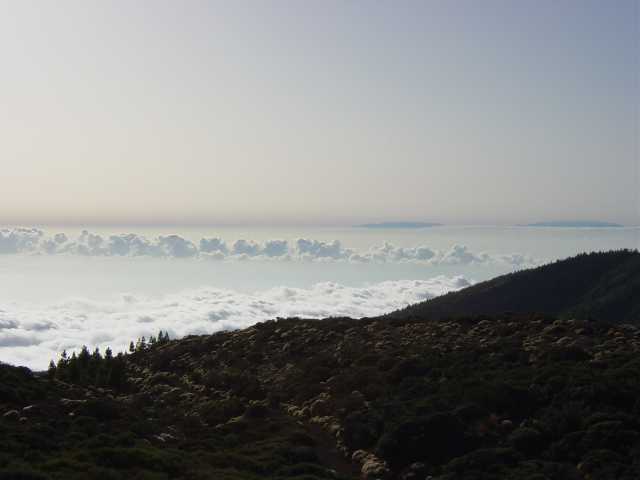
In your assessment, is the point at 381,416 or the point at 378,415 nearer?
the point at 381,416

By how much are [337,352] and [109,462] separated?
30111mm

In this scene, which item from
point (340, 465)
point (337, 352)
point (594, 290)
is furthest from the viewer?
point (594, 290)

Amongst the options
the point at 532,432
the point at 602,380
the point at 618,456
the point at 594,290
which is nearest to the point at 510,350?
the point at 602,380

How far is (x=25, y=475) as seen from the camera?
17516 millimetres

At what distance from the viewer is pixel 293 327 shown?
213 ft

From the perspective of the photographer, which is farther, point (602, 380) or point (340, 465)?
point (602, 380)

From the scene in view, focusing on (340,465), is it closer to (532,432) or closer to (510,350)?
(532,432)

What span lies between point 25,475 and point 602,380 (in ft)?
91.1

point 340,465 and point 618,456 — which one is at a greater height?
point 618,456

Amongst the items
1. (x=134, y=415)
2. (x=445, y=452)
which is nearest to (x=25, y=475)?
(x=134, y=415)

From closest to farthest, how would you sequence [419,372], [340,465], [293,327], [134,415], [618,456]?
[618,456] < [340,465] < [134,415] < [419,372] < [293,327]

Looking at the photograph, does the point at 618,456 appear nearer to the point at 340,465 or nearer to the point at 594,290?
the point at 340,465

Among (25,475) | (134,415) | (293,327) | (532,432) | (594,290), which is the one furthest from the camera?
(594,290)

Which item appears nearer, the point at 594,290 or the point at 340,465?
the point at 340,465
